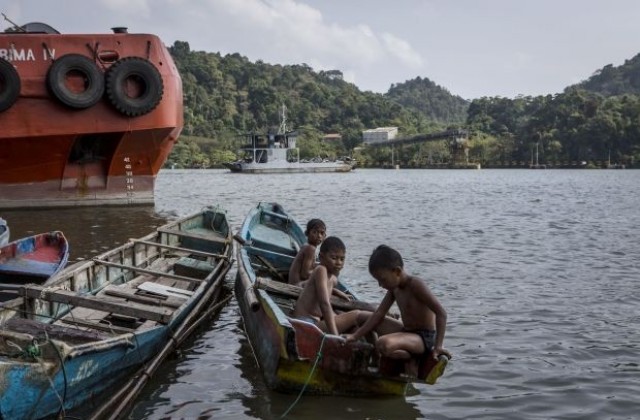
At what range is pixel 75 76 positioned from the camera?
60.5 ft

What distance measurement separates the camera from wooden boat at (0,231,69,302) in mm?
8500

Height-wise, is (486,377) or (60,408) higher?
(60,408)

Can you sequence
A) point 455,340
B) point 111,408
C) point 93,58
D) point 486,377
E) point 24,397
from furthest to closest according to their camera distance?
point 93,58
point 455,340
point 486,377
point 111,408
point 24,397

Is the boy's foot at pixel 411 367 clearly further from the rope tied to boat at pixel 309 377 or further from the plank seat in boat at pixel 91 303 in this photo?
the plank seat in boat at pixel 91 303

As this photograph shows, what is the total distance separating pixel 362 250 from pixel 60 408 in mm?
10695

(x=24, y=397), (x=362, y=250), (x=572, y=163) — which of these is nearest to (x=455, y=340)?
(x=24, y=397)

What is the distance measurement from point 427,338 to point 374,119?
149178mm

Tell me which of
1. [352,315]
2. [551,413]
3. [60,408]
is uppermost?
[352,315]

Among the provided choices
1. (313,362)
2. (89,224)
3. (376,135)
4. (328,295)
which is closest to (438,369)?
(313,362)

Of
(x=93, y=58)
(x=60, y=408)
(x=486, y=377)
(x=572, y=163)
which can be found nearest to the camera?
(x=60, y=408)

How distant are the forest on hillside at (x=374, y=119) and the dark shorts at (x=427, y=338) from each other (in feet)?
323

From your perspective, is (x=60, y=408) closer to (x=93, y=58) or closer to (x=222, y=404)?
(x=222, y=404)

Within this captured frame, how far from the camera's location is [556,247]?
1541cm

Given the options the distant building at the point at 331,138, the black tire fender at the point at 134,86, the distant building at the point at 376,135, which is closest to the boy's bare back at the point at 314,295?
the black tire fender at the point at 134,86
